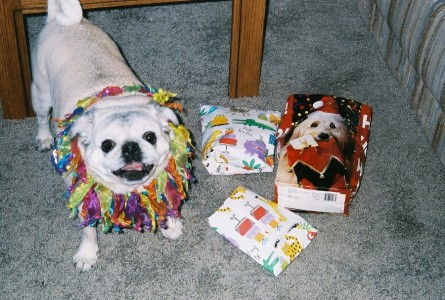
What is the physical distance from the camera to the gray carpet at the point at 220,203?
1.84 meters

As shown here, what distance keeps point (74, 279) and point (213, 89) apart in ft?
3.38

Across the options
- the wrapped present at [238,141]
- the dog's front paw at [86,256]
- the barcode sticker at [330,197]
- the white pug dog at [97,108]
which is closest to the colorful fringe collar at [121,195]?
the white pug dog at [97,108]

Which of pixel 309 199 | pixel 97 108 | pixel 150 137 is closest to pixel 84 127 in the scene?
pixel 97 108

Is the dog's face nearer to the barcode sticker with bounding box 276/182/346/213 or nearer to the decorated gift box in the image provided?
the decorated gift box

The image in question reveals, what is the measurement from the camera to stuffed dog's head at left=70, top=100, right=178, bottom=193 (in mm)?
1585

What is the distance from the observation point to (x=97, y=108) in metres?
1.65

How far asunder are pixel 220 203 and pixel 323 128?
46cm

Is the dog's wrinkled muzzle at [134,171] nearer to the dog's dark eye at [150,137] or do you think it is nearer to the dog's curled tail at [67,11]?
the dog's dark eye at [150,137]

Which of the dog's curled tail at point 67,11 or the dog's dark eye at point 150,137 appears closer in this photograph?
the dog's dark eye at point 150,137

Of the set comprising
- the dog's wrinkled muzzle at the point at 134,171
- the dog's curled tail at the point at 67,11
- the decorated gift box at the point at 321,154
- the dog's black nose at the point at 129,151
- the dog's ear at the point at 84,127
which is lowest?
the decorated gift box at the point at 321,154

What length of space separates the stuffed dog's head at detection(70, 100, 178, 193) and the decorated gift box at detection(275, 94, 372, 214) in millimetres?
516


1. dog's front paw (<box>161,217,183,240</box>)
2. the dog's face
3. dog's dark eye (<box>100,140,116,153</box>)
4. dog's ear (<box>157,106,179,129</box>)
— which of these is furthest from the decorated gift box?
dog's dark eye (<box>100,140,116,153</box>)

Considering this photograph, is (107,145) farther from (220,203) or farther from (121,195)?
(220,203)

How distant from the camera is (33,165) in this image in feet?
7.09
